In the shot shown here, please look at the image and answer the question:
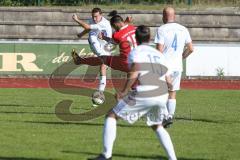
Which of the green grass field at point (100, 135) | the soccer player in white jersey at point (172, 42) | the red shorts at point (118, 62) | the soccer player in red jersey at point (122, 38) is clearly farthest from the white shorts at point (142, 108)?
the red shorts at point (118, 62)

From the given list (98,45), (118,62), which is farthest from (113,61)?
(98,45)

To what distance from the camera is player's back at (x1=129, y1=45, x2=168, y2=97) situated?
10.2 meters

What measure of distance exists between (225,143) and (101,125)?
322cm

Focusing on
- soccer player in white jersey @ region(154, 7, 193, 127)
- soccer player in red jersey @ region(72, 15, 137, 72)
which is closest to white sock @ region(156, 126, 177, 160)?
soccer player in white jersey @ region(154, 7, 193, 127)

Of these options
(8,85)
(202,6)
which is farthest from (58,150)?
(202,6)

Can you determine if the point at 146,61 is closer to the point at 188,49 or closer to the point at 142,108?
the point at 142,108

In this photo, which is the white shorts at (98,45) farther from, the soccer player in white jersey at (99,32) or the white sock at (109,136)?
the white sock at (109,136)

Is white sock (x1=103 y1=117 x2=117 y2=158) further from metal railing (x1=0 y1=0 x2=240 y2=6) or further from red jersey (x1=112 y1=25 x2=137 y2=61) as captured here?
metal railing (x1=0 y1=0 x2=240 y2=6)

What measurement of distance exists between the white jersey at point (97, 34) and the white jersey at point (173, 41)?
4.97 m

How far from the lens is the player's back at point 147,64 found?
10164mm

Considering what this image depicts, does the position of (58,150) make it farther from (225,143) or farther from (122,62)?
(122,62)

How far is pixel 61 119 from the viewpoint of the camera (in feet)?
52.6

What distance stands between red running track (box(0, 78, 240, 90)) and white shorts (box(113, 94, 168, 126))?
15797mm

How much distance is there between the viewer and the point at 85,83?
28.7 m
